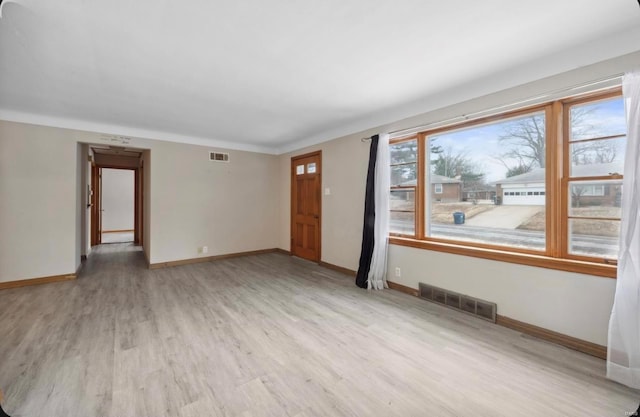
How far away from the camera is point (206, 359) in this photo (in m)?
2.04

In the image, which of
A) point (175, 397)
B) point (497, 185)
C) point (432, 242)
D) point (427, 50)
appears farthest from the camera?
point (432, 242)

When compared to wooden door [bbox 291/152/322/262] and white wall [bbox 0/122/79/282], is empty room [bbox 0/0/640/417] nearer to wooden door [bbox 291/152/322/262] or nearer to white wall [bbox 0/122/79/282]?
white wall [bbox 0/122/79/282]

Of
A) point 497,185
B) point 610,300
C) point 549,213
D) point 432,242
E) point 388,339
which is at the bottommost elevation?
point 388,339

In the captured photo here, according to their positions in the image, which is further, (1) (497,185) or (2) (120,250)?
(2) (120,250)

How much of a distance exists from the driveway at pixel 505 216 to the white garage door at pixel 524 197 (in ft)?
0.14

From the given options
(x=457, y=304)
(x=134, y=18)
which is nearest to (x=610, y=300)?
(x=457, y=304)

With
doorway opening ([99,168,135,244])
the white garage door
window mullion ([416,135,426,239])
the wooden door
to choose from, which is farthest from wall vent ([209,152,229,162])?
doorway opening ([99,168,135,244])

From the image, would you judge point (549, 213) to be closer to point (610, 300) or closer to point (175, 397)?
point (610, 300)

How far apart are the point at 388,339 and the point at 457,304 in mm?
1113

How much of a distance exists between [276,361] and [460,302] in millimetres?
2135

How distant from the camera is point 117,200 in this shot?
30.7 ft

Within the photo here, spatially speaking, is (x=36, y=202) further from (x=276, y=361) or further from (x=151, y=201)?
(x=276, y=361)

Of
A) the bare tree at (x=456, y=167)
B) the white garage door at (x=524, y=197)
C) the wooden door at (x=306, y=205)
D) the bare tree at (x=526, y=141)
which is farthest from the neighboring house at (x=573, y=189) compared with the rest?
the wooden door at (x=306, y=205)

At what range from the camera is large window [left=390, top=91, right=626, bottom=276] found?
2.16 metres
